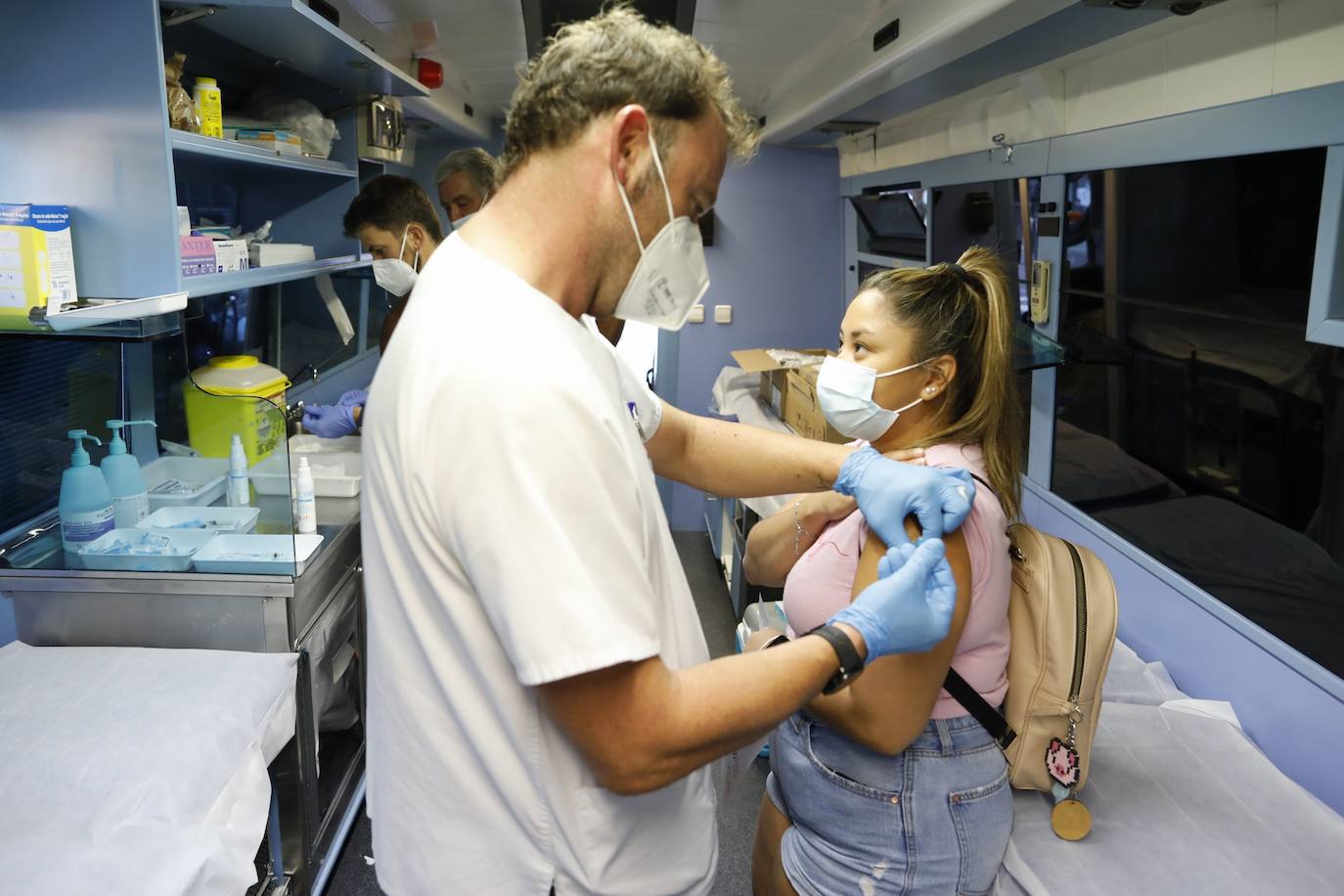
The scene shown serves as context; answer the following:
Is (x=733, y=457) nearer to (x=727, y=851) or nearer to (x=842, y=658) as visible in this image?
(x=842, y=658)

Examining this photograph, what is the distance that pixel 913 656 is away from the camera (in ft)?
4.48

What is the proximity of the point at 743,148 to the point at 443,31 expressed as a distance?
266cm

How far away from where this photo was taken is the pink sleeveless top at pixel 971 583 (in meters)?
1.45

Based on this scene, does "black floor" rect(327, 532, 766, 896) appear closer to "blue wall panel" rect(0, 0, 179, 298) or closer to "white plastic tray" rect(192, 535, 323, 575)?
"white plastic tray" rect(192, 535, 323, 575)

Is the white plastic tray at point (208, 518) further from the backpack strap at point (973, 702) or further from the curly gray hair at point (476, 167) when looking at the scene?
the curly gray hair at point (476, 167)

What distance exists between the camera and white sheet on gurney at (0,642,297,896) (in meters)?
1.42

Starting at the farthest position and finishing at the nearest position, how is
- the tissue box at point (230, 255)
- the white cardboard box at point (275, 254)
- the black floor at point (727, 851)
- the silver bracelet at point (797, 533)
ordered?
the white cardboard box at point (275, 254) < the black floor at point (727, 851) < the tissue box at point (230, 255) < the silver bracelet at point (797, 533)

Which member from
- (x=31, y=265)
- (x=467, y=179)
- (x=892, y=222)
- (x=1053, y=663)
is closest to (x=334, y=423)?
(x=467, y=179)

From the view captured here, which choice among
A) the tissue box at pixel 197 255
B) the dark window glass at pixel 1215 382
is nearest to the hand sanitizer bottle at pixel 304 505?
the tissue box at pixel 197 255

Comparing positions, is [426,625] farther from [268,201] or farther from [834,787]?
[268,201]

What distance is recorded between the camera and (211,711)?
1.81m

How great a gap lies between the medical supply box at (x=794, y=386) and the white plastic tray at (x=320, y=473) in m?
1.72

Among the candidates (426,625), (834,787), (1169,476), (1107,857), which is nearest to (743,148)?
(426,625)

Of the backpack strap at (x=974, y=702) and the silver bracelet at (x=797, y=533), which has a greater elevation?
the silver bracelet at (x=797, y=533)
